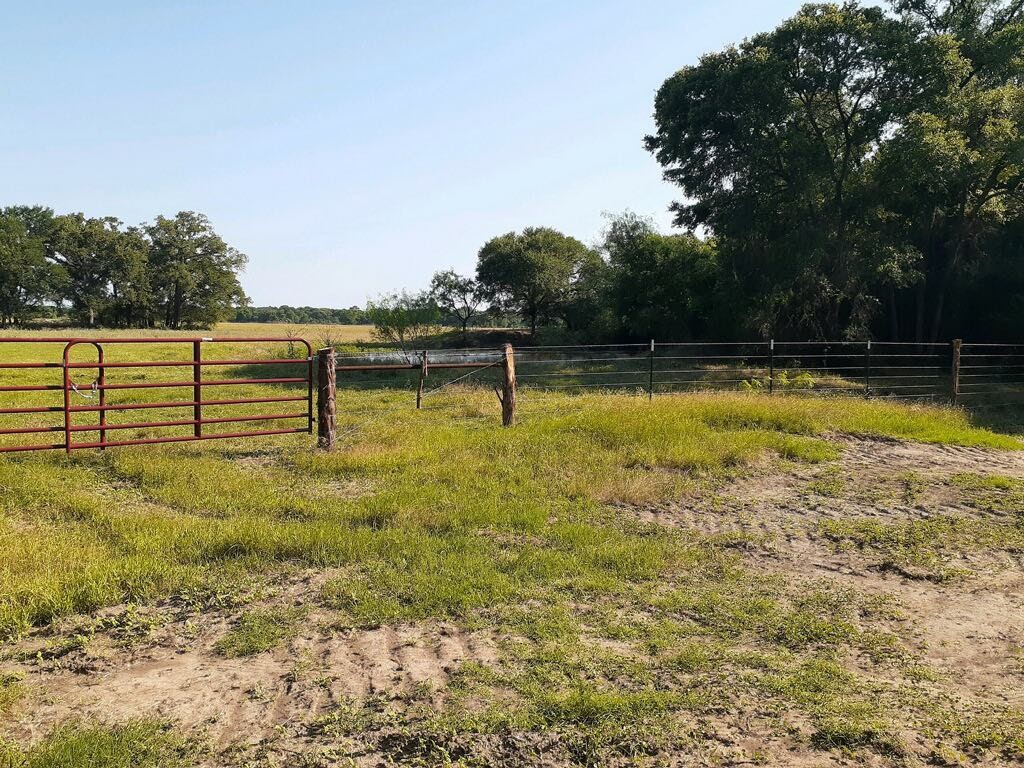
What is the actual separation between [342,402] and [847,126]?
18708mm

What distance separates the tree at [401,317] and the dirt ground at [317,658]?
27.4 m

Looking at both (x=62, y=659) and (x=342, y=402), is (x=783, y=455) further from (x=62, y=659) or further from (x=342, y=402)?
(x=342, y=402)

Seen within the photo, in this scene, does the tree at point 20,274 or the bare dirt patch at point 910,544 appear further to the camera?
the tree at point 20,274

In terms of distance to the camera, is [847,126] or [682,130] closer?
[847,126]

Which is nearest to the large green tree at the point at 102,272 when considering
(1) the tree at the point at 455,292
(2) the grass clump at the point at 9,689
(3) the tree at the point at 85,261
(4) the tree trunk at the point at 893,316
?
(3) the tree at the point at 85,261

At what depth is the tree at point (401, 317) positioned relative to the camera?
Answer: 32812 millimetres

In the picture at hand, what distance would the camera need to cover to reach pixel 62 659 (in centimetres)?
361

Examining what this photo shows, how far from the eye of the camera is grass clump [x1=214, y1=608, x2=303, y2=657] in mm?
3750

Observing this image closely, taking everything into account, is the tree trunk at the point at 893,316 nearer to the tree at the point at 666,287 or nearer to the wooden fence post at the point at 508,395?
the tree at the point at 666,287

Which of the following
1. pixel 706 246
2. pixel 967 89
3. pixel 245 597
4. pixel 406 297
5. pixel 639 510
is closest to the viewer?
pixel 245 597

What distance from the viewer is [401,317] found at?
33000 mm

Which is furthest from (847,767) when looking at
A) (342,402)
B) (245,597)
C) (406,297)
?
(406,297)

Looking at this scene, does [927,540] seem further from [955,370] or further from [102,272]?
[102,272]

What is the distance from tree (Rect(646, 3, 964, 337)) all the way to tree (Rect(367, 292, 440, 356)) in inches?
602
